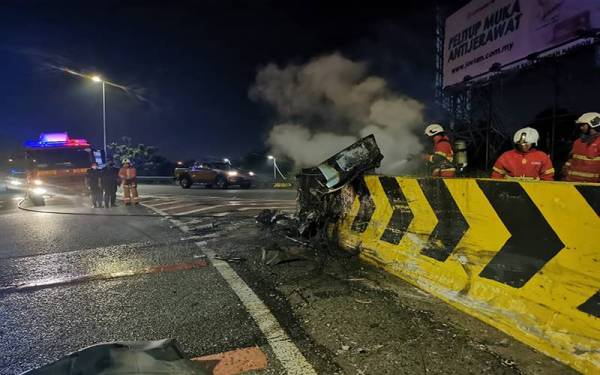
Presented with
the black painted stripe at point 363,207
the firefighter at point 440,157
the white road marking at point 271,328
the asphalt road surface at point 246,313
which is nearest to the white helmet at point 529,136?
the firefighter at point 440,157

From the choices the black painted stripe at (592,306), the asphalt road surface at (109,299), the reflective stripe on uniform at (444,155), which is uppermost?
the reflective stripe on uniform at (444,155)

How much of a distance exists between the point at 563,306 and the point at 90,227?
8383 mm

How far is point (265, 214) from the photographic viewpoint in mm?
7785

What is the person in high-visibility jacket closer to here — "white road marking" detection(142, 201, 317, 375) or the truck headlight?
the truck headlight

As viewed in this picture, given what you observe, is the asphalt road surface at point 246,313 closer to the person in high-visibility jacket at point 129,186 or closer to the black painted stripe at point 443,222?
the black painted stripe at point 443,222

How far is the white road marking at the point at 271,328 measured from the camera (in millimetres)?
2439

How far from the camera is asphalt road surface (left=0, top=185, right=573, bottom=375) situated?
252cm

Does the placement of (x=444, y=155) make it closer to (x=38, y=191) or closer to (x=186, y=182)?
(x=38, y=191)

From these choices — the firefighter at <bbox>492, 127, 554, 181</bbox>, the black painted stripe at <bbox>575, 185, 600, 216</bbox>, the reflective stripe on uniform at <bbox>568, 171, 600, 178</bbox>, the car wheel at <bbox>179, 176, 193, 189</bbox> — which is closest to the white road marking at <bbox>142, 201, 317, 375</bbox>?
the black painted stripe at <bbox>575, 185, 600, 216</bbox>

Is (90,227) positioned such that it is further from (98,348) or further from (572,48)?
(572,48)

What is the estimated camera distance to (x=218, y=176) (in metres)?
21.6

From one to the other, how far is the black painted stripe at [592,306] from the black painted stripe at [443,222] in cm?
108

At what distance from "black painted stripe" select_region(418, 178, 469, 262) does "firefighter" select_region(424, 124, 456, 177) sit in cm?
211

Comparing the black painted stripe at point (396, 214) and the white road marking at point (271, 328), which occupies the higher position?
the black painted stripe at point (396, 214)
